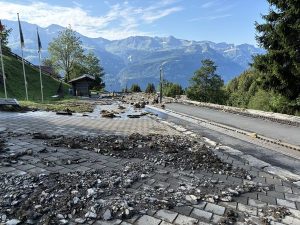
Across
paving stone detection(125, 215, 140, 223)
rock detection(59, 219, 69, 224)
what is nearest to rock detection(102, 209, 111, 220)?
paving stone detection(125, 215, 140, 223)

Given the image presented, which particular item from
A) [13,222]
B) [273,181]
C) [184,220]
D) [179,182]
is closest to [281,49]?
[273,181]

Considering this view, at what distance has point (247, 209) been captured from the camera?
17.3 ft

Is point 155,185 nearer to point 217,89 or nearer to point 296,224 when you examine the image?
point 296,224

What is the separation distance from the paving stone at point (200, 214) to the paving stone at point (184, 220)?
135mm

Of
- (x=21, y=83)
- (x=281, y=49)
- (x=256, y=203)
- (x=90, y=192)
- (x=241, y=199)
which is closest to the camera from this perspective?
(x=90, y=192)

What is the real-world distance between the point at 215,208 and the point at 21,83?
4449 cm

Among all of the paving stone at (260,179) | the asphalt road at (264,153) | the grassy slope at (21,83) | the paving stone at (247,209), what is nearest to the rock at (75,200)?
the paving stone at (247,209)

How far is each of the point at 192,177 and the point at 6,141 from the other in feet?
18.2

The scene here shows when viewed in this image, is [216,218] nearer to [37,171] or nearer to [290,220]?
[290,220]

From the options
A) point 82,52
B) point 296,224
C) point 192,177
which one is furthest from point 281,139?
point 82,52

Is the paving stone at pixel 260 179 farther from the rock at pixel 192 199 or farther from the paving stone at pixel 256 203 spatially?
the rock at pixel 192 199

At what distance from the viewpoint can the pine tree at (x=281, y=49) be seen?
21.4 m

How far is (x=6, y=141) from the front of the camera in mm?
8711

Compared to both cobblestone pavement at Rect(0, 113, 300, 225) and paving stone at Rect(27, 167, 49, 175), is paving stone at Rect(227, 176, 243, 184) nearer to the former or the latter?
cobblestone pavement at Rect(0, 113, 300, 225)
